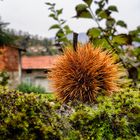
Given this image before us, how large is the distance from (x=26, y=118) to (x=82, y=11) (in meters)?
1.92

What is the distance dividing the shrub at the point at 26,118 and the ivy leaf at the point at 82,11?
160 cm

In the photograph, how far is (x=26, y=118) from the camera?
2619 mm

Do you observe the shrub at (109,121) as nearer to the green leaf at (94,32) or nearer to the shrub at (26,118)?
the shrub at (26,118)

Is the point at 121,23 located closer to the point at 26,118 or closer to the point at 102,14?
the point at 102,14

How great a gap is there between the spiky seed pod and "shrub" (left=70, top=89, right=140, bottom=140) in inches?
15.9

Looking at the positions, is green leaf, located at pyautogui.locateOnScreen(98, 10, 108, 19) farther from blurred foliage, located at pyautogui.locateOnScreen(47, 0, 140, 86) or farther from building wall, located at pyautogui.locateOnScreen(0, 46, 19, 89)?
building wall, located at pyautogui.locateOnScreen(0, 46, 19, 89)

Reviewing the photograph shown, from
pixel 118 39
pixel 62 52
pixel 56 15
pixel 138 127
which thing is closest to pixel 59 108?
pixel 138 127

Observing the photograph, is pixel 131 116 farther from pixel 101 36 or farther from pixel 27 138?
pixel 101 36

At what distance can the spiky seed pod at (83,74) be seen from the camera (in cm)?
353

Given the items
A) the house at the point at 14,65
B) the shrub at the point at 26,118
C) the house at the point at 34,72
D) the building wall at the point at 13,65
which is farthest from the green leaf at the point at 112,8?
the house at the point at 34,72

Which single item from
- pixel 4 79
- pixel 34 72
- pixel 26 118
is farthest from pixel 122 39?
pixel 34 72

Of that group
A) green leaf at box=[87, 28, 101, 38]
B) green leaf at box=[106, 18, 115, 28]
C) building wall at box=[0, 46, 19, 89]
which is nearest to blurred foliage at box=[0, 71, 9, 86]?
green leaf at box=[106, 18, 115, 28]

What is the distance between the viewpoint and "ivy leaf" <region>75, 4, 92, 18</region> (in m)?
4.35

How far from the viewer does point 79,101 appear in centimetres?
344
